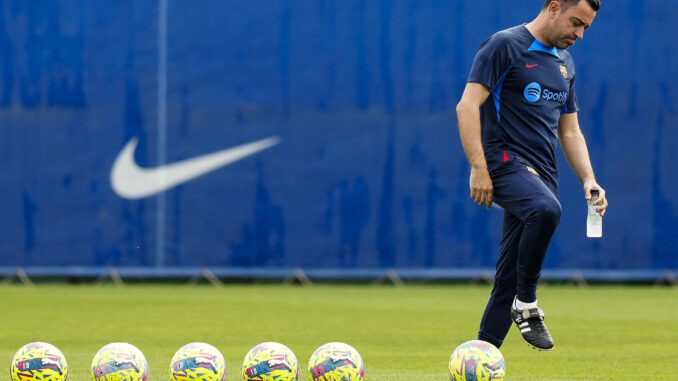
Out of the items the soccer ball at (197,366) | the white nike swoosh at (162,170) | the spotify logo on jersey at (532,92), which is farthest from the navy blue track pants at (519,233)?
the white nike swoosh at (162,170)

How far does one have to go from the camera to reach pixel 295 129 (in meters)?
15.9

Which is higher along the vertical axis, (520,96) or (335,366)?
(520,96)

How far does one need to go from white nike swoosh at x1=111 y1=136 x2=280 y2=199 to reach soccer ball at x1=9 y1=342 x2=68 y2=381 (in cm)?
1017

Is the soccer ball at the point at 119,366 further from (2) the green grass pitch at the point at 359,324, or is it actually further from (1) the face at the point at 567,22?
(1) the face at the point at 567,22

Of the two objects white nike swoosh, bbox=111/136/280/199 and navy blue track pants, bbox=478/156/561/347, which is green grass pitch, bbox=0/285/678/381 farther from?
white nike swoosh, bbox=111/136/280/199

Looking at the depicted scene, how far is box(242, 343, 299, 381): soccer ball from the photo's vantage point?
5.63 metres

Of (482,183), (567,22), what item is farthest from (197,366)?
(567,22)

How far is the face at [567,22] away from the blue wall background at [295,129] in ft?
31.3

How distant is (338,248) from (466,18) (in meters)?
3.53

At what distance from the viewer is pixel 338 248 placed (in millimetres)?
16000

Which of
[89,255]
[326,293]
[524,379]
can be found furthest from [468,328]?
[89,255]

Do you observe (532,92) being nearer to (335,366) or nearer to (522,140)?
(522,140)

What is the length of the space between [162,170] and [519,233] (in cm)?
1011

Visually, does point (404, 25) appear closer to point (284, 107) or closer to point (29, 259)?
point (284, 107)
